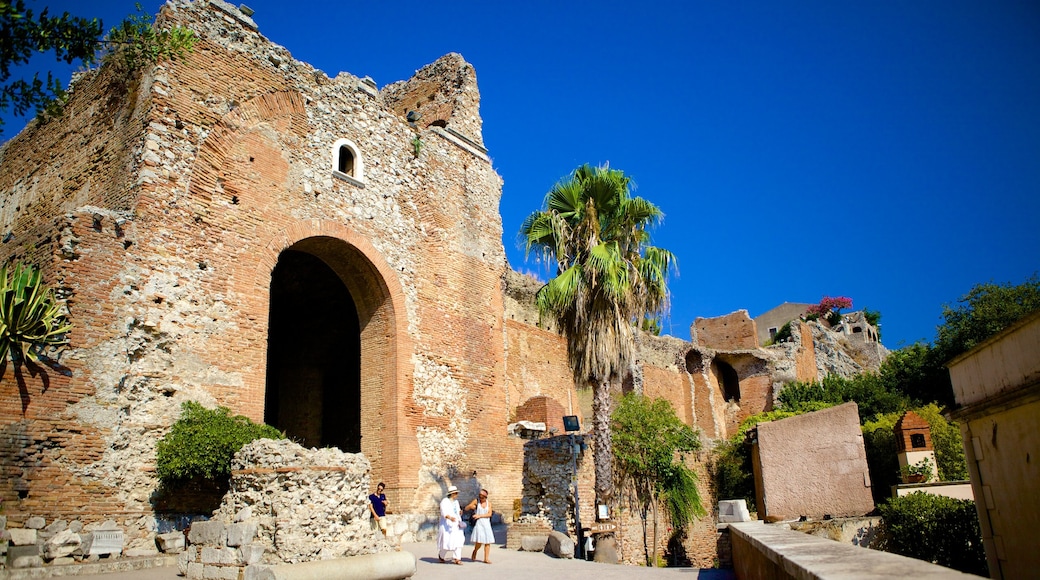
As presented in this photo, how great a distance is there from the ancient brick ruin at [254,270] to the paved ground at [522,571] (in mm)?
1896

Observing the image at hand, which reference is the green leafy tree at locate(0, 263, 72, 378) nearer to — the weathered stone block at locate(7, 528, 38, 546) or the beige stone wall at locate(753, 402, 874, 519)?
the weathered stone block at locate(7, 528, 38, 546)

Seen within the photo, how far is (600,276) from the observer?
14625mm

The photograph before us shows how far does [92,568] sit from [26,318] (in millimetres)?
3271

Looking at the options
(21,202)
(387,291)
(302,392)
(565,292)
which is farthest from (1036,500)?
(21,202)

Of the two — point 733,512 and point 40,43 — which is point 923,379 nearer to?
point 733,512

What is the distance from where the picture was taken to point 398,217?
16.1 m

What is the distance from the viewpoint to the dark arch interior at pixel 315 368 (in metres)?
19.1

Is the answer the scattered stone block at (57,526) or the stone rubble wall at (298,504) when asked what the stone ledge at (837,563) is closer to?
the stone rubble wall at (298,504)

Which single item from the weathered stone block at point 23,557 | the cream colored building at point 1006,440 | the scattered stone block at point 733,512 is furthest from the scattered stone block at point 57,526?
the cream colored building at point 1006,440

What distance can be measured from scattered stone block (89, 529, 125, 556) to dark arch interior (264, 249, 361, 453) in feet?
29.1

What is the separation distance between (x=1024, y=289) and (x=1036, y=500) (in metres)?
22.7

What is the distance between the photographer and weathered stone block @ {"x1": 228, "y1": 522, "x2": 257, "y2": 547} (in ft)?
26.1

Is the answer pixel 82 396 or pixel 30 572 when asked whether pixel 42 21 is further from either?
pixel 30 572

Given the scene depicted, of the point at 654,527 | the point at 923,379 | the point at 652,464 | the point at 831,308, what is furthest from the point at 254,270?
the point at 831,308
